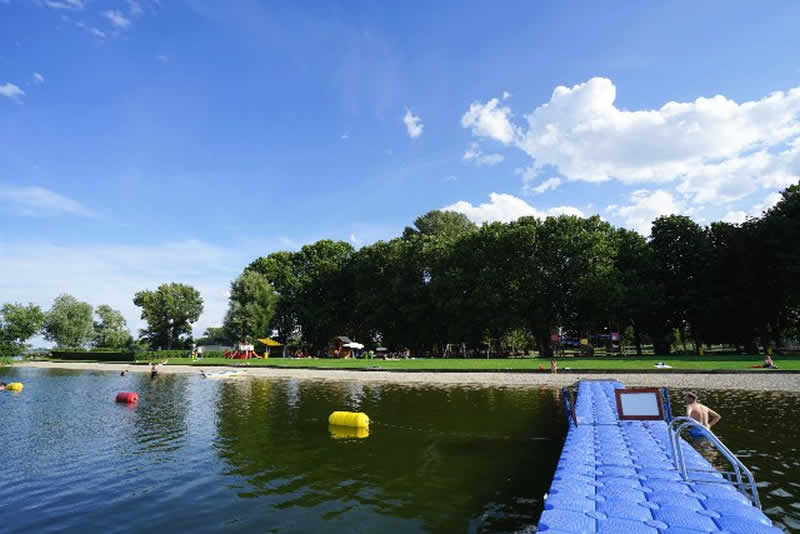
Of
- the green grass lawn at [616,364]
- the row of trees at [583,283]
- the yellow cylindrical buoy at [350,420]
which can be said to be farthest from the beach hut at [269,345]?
the yellow cylindrical buoy at [350,420]

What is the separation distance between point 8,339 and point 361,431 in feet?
426

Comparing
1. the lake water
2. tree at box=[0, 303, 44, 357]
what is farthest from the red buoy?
tree at box=[0, 303, 44, 357]

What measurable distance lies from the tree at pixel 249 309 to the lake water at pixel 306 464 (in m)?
61.0

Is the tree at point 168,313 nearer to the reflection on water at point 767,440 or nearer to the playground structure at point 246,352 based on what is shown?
the playground structure at point 246,352

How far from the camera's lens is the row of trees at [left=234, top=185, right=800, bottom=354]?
60.6 m

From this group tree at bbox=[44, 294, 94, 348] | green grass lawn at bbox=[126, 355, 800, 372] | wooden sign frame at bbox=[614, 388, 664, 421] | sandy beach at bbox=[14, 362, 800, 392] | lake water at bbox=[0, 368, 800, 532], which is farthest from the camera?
tree at bbox=[44, 294, 94, 348]

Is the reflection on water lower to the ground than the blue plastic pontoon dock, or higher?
lower

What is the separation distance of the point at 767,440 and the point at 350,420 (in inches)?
619

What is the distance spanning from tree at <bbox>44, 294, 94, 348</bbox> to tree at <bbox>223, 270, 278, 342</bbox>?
223 feet

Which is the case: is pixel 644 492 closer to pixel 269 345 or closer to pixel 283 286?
pixel 269 345

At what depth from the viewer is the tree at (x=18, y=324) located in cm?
10919

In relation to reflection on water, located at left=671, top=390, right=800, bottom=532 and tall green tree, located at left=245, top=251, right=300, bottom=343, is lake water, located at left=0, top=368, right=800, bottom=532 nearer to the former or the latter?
reflection on water, located at left=671, top=390, right=800, bottom=532

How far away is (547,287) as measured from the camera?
67500 millimetres

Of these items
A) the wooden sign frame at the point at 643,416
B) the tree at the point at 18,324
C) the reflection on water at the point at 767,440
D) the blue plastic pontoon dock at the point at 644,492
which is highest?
the tree at the point at 18,324
